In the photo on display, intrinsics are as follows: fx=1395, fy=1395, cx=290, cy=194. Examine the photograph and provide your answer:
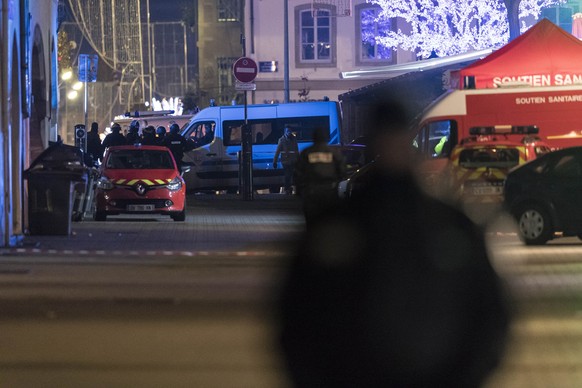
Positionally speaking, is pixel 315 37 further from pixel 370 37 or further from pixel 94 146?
pixel 94 146

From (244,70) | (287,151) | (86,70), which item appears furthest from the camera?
(86,70)

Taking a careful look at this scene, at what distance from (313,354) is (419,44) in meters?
45.6

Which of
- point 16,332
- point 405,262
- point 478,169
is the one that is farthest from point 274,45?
point 405,262

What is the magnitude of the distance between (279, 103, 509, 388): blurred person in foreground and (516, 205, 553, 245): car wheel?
12143mm

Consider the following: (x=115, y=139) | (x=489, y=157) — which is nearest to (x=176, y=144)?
(x=115, y=139)

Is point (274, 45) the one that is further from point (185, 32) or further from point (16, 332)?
point (16, 332)

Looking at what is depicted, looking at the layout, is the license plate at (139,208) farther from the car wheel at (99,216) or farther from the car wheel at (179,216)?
the car wheel at (99,216)

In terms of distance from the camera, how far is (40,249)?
20609mm

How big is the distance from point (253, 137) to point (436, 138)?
33.9 feet

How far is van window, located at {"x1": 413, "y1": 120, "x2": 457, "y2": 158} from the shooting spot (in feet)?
87.6

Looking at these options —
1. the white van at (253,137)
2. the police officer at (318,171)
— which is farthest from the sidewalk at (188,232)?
the white van at (253,137)

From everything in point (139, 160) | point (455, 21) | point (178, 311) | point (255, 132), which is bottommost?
point (178, 311)

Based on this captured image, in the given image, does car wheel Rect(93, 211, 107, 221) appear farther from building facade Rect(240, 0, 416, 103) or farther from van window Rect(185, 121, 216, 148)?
building facade Rect(240, 0, 416, 103)

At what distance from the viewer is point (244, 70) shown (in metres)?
33.2
